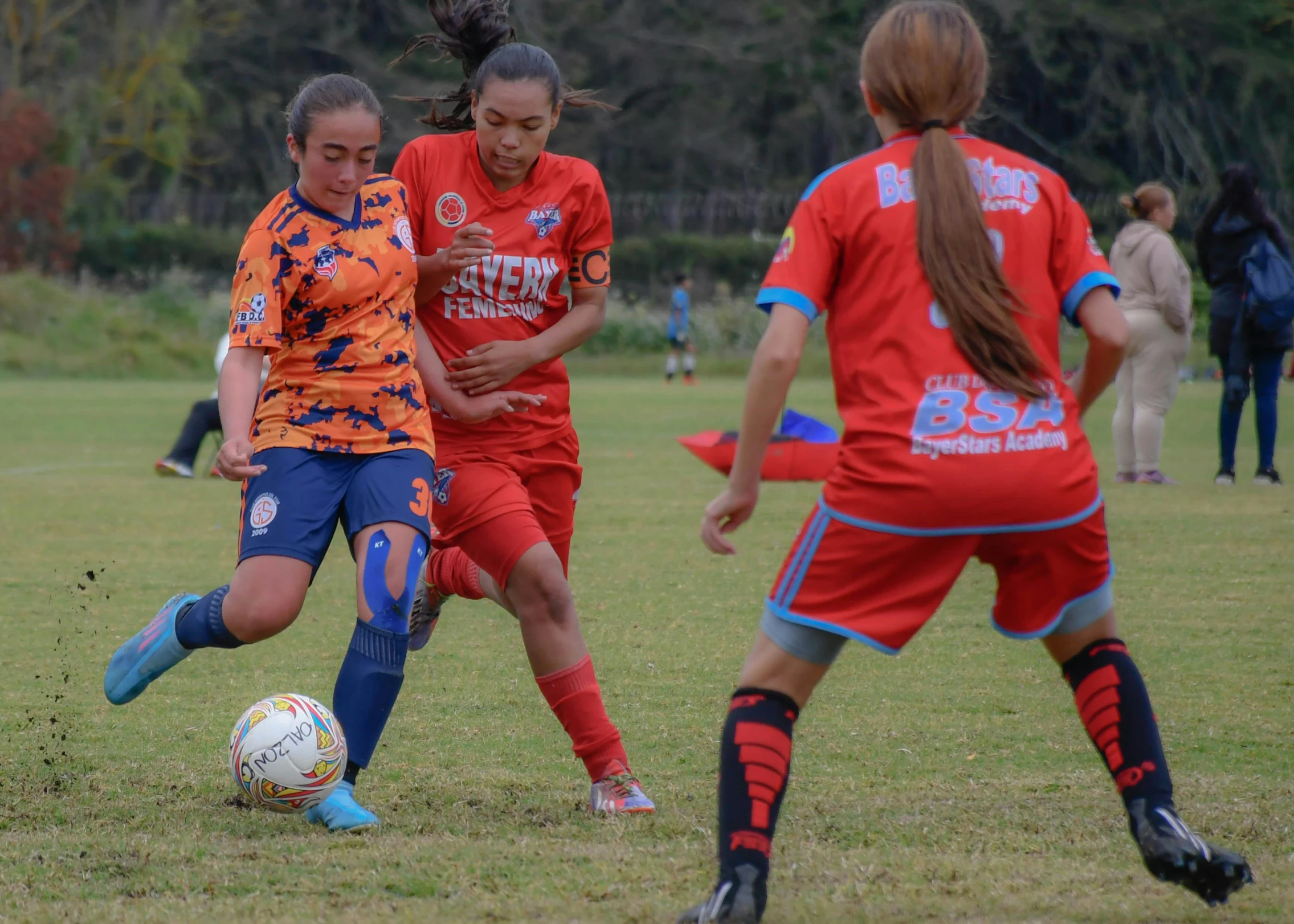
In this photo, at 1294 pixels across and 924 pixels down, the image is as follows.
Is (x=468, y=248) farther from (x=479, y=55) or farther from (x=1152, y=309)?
(x=1152, y=309)

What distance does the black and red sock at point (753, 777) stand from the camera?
305 centimetres

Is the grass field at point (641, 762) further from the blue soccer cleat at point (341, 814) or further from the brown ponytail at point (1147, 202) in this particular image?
the brown ponytail at point (1147, 202)

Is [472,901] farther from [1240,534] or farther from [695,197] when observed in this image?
[695,197]

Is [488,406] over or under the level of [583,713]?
over

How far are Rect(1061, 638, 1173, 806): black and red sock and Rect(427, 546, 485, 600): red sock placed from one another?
83.2 inches

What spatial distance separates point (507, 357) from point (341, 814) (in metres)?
1.27

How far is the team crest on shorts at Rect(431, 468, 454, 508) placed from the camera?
430 cm

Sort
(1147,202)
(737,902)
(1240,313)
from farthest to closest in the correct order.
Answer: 1. (1147,202)
2. (1240,313)
3. (737,902)

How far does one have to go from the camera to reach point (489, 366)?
168 inches

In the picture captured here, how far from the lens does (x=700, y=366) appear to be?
1315 inches

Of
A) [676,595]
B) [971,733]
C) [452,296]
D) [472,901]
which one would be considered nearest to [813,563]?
→ [472,901]

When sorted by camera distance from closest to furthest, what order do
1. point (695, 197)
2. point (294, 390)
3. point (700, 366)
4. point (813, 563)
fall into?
1. point (813, 563)
2. point (294, 390)
3. point (700, 366)
4. point (695, 197)

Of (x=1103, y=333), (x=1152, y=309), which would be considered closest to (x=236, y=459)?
(x=1103, y=333)

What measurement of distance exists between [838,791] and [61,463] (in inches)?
444
